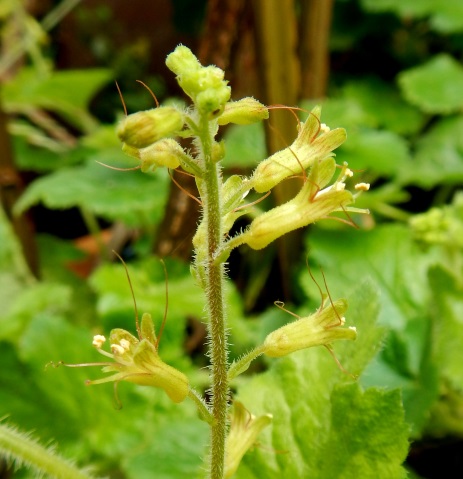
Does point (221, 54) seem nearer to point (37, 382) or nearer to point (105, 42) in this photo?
point (37, 382)

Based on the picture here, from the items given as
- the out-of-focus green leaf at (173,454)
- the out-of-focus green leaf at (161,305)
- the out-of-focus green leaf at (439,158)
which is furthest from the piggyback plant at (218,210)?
the out-of-focus green leaf at (439,158)

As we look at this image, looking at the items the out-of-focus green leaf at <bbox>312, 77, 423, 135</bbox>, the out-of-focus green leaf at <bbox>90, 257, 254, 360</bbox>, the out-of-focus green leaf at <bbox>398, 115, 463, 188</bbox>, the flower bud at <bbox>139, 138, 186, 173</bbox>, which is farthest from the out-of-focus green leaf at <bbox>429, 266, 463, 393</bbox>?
the out-of-focus green leaf at <bbox>312, 77, 423, 135</bbox>

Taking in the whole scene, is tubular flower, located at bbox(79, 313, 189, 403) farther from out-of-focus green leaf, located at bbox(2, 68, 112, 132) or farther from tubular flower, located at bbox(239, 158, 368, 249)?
out-of-focus green leaf, located at bbox(2, 68, 112, 132)

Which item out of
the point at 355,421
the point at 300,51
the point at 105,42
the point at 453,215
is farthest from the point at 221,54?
the point at 105,42

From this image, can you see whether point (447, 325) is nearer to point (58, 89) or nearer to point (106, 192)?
point (106, 192)

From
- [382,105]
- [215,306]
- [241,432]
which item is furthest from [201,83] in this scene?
[382,105]

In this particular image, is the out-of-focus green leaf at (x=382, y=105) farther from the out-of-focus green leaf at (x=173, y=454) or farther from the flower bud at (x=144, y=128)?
the flower bud at (x=144, y=128)
